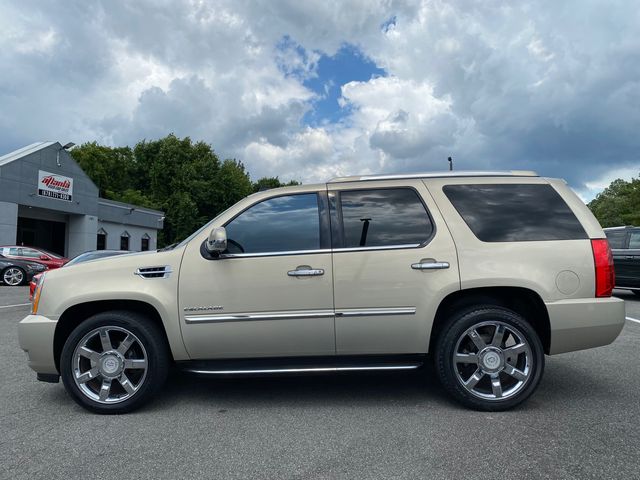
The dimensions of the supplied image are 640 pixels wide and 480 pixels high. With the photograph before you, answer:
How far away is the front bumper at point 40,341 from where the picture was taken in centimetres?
392

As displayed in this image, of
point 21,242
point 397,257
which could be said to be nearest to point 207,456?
point 397,257

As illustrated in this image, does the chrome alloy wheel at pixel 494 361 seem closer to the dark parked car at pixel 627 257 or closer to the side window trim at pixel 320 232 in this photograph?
the side window trim at pixel 320 232

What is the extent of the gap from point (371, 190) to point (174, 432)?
2451 millimetres

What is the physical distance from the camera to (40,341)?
3.92 m

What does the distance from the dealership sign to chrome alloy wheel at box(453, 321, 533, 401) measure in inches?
1152

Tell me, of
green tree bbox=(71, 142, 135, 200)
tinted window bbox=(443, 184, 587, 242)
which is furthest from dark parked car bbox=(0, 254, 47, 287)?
green tree bbox=(71, 142, 135, 200)

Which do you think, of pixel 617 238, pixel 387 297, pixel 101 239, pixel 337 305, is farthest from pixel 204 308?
pixel 101 239

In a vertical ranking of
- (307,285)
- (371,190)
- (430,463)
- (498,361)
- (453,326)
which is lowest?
(430,463)

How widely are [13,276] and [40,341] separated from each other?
16014 mm

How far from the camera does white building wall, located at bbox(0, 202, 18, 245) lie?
82.5 feet

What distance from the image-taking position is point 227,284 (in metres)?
3.87

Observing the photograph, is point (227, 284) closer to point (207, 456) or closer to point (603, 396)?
point (207, 456)

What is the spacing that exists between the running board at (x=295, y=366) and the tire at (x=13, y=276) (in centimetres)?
1651

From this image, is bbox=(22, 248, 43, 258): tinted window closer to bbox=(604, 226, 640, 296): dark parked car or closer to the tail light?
bbox=(604, 226, 640, 296): dark parked car
